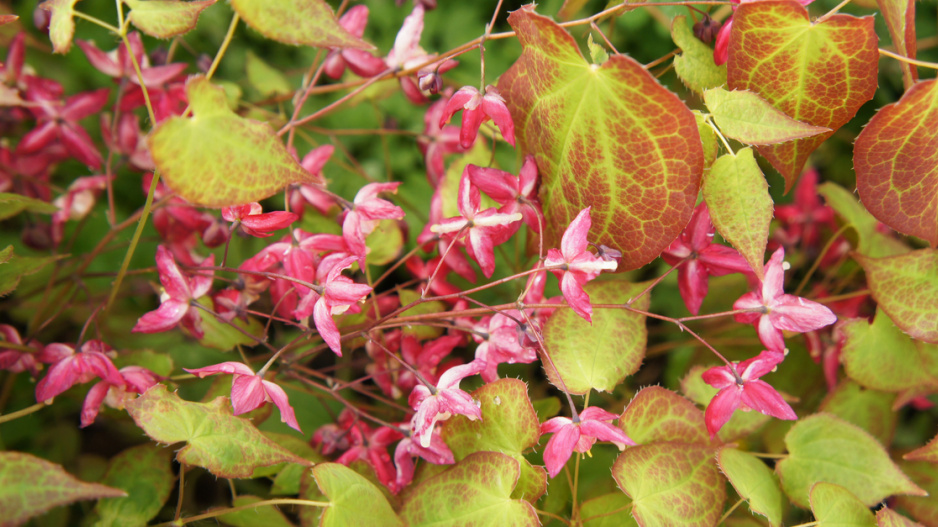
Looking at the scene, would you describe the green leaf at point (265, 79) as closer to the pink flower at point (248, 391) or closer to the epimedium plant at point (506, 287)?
the epimedium plant at point (506, 287)

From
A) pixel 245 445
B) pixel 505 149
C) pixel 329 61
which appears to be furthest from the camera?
pixel 505 149

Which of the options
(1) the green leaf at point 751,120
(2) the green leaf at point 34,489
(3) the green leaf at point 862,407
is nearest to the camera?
(2) the green leaf at point 34,489

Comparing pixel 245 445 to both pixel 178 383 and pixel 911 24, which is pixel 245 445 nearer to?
pixel 178 383

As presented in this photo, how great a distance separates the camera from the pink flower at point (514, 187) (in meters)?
0.60

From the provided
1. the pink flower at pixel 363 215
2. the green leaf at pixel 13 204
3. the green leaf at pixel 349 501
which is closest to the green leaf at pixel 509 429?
the green leaf at pixel 349 501

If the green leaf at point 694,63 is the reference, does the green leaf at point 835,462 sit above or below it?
below

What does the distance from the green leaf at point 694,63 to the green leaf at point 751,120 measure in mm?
89

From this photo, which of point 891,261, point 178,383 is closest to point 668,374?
point 891,261

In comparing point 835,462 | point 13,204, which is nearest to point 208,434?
point 13,204

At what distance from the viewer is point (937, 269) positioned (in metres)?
0.65

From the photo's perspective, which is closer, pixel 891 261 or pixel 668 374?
pixel 891 261

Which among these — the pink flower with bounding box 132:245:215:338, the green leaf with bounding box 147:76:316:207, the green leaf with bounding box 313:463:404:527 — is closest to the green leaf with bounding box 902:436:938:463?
the green leaf with bounding box 313:463:404:527

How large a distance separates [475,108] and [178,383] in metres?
0.59

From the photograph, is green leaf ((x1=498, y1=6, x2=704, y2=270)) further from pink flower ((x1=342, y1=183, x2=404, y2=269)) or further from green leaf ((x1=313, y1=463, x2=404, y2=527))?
green leaf ((x1=313, y1=463, x2=404, y2=527))
